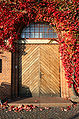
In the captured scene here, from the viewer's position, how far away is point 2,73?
4863 millimetres

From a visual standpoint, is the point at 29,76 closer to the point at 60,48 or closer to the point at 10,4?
the point at 60,48

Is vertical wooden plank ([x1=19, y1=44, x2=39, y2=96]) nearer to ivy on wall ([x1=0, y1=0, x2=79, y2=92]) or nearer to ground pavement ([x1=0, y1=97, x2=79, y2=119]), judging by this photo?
ivy on wall ([x1=0, y1=0, x2=79, y2=92])

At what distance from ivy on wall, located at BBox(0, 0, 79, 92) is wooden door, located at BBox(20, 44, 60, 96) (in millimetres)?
614

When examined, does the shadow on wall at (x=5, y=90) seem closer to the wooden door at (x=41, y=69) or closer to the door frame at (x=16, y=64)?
the door frame at (x=16, y=64)

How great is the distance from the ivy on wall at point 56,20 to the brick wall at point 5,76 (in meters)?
0.41

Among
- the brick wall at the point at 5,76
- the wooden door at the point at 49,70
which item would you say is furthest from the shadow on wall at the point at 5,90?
the wooden door at the point at 49,70

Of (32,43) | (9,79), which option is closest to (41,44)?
(32,43)

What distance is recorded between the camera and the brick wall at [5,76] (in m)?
4.77

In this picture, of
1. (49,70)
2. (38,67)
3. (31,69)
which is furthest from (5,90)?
(49,70)

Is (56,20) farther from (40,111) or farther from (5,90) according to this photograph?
(5,90)

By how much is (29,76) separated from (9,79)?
1043 mm

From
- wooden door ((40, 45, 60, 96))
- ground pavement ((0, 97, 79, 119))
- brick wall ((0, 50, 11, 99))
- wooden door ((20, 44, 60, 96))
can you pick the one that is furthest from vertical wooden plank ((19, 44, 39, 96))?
ground pavement ((0, 97, 79, 119))

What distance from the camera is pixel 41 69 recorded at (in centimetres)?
527

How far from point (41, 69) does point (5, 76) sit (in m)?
1.87
